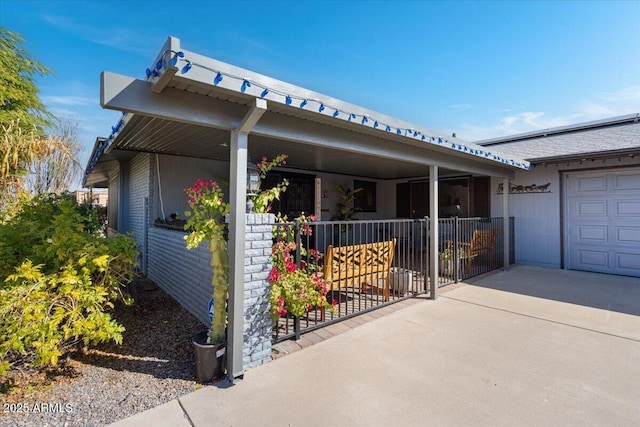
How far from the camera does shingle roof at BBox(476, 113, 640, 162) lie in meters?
6.06

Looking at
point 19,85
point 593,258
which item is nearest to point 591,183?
point 593,258

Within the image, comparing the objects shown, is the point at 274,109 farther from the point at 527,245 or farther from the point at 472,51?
the point at 527,245

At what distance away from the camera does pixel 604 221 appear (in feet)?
21.4

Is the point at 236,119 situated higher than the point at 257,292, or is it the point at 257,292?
the point at 236,119

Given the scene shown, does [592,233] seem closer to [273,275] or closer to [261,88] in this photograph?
[273,275]

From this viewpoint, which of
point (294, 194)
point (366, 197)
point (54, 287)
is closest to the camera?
point (54, 287)

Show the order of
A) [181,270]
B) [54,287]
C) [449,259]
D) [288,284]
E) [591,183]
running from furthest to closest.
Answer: [591,183] → [449,259] → [181,270] → [288,284] → [54,287]

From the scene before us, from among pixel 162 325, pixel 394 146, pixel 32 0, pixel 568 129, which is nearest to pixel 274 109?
pixel 394 146

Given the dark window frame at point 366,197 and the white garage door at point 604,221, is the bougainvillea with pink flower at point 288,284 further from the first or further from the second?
the dark window frame at point 366,197

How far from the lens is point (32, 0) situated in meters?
5.36

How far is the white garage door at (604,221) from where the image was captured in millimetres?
6203

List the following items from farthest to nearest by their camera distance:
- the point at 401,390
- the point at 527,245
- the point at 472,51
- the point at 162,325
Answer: the point at 527,245, the point at 472,51, the point at 162,325, the point at 401,390

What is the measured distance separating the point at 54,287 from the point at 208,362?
1.56 metres

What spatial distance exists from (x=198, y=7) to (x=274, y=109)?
4228mm
